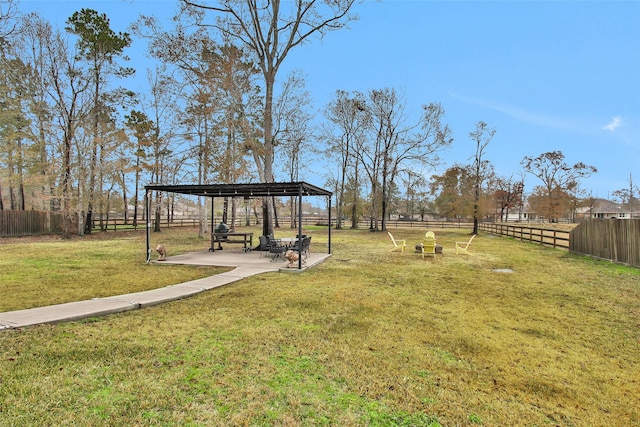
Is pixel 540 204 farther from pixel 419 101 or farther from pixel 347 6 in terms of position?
pixel 347 6

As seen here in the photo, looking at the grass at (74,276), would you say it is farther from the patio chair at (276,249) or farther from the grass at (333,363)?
the patio chair at (276,249)

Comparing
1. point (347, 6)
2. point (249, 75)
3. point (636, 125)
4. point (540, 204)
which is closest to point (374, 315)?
point (347, 6)

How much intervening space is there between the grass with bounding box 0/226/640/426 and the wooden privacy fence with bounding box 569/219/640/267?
4.89 metres

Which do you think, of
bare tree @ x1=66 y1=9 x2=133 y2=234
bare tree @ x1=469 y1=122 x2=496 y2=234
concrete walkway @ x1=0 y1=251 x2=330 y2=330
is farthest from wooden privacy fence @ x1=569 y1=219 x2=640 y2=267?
bare tree @ x1=66 y1=9 x2=133 y2=234

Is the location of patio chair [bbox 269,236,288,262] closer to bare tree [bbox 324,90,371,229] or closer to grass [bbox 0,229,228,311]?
grass [bbox 0,229,228,311]

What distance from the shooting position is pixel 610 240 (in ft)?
35.4

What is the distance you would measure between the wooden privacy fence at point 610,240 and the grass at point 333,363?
4.89 meters

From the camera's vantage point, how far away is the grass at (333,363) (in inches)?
96.0

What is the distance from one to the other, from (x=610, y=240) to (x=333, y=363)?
40.1ft

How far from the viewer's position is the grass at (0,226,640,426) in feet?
8.00

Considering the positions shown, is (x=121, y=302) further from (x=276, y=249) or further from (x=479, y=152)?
(x=479, y=152)

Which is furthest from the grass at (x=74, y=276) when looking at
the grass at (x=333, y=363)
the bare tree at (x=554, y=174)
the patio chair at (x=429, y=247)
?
the bare tree at (x=554, y=174)

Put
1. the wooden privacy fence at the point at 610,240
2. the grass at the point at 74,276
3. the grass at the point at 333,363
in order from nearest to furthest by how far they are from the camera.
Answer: the grass at the point at 333,363 < the grass at the point at 74,276 < the wooden privacy fence at the point at 610,240

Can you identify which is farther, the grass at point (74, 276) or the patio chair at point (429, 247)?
the patio chair at point (429, 247)
